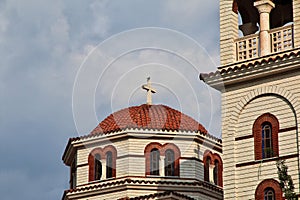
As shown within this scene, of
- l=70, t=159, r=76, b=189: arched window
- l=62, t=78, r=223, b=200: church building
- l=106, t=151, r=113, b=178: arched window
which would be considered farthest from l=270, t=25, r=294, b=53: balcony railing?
l=70, t=159, r=76, b=189: arched window

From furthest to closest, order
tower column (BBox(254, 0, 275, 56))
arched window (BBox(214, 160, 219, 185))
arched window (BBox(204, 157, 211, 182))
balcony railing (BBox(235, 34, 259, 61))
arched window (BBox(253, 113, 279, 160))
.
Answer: arched window (BBox(214, 160, 219, 185)) < arched window (BBox(204, 157, 211, 182)) < balcony railing (BBox(235, 34, 259, 61)) < tower column (BBox(254, 0, 275, 56)) < arched window (BBox(253, 113, 279, 160))

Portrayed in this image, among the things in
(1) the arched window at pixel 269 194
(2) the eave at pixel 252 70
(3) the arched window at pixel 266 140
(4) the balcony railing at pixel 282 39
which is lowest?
(1) the arched window at pixel 269 194

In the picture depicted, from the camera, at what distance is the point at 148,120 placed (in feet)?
148

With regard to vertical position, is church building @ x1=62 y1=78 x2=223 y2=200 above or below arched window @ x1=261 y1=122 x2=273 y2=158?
above

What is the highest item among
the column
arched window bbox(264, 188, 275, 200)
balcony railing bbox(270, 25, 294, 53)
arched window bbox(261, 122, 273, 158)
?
balcony railing bbox(270, 25, 294, 53)

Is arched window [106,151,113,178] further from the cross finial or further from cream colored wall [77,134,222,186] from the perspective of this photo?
the cross finial

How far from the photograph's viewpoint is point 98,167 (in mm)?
44812

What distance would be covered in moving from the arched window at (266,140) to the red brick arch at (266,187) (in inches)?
41.7

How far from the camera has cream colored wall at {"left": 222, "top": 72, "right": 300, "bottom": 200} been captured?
33.8 m

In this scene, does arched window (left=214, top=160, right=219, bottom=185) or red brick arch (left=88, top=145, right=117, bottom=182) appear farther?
arched window (left=214, top=160, right=219, bottom=185)

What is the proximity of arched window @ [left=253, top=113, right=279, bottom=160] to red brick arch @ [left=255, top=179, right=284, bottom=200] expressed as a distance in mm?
1038

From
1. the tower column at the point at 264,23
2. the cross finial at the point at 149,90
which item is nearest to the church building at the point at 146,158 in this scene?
the cross finial at the point at 149,90

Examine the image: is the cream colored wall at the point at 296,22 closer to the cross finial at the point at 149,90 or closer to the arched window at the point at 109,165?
the arched window at the point at 109,165

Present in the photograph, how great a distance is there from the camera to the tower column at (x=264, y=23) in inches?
1383
